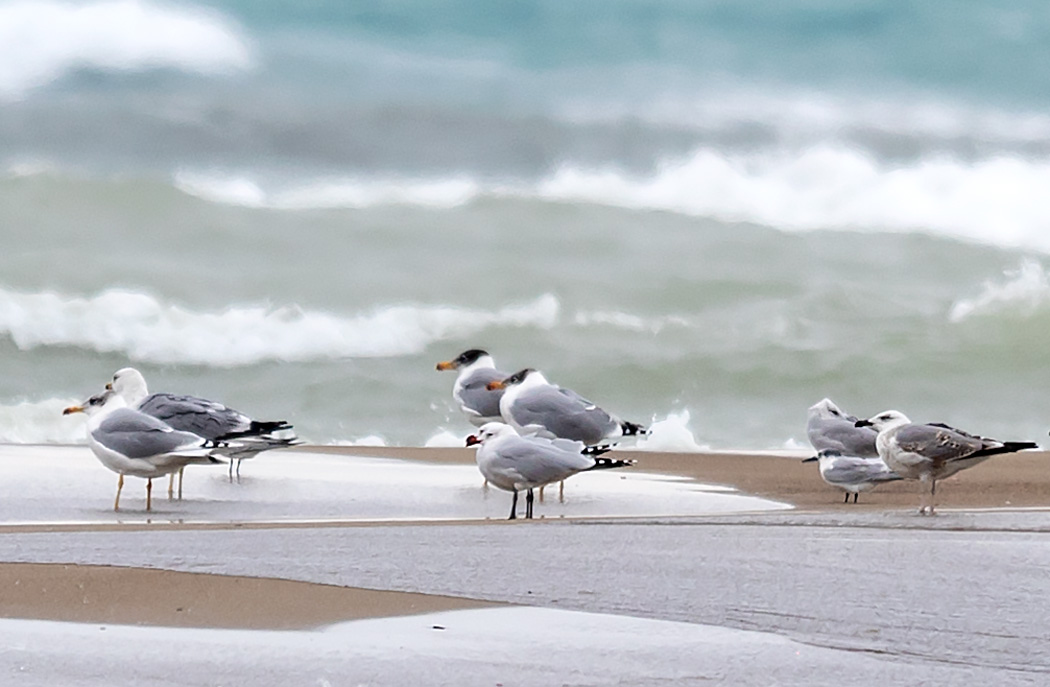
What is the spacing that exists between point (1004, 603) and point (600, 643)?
5.58 ft

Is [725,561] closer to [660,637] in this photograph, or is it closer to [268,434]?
[660,637]

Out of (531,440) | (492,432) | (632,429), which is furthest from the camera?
(632,429)

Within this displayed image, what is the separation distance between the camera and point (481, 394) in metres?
15.7

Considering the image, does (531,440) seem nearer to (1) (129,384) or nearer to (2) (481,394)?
(1) (129,384)

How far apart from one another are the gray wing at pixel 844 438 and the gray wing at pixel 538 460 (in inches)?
97.7

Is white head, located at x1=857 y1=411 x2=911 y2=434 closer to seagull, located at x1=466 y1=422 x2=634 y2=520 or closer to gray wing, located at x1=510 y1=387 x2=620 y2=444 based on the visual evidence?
seagull, located at x1=466 y1=422 x2=634 y2=520

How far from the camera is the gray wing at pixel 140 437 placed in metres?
10.8

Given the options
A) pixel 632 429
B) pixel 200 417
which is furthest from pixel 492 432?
pixel 632 429

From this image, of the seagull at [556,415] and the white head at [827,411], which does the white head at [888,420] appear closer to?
the white head at [827,411]

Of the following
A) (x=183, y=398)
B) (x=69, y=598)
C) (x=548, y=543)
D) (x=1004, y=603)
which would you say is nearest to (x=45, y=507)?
(x=183, y=398)

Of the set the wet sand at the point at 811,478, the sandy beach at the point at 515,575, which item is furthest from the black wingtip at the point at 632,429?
the sandy beach at the point at 515,575

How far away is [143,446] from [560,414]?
151 inches

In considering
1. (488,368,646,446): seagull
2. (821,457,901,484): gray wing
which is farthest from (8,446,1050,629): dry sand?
(488,368,646,446): seagull

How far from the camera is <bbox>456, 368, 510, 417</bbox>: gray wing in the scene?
51.2 ft
